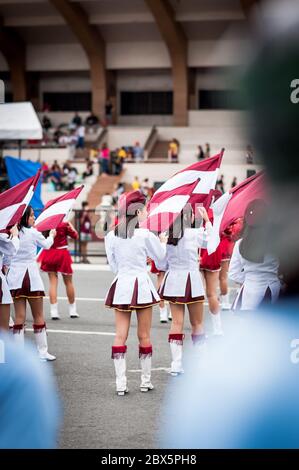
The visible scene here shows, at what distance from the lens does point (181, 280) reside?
7.80 m

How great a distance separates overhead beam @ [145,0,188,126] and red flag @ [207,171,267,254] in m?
28.4

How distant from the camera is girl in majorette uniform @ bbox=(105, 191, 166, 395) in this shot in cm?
714

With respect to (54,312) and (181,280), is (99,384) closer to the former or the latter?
(181,280)

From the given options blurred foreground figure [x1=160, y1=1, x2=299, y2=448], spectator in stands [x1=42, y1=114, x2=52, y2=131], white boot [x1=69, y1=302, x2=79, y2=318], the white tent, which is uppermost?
spectator in stands [x1=42, y1=114, x2=52, y2=131]

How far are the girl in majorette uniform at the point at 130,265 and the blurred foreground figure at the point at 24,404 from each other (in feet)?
15.2

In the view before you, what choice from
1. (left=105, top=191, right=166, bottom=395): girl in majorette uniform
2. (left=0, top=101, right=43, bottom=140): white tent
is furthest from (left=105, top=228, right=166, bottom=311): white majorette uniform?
(left=0, top=101, right=43, bottom=140): white tent

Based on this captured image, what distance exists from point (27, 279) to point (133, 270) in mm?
1675

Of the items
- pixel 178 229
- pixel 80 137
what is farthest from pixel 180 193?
pixel 80 137

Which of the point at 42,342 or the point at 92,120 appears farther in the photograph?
the point at 92,120

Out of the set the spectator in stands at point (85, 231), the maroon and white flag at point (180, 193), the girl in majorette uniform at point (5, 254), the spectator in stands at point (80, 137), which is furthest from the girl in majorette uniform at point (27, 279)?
the spectator in stands at point (80, 137)

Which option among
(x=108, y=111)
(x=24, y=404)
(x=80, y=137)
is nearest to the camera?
(x=24, y=404)

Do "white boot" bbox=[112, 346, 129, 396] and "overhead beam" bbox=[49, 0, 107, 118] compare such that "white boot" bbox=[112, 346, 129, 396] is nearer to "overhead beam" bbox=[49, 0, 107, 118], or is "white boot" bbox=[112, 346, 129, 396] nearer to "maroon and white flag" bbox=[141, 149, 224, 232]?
"maroon and white flag" bbox=[141, 149, 224, 232]

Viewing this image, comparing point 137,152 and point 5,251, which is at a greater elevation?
point 137,152
